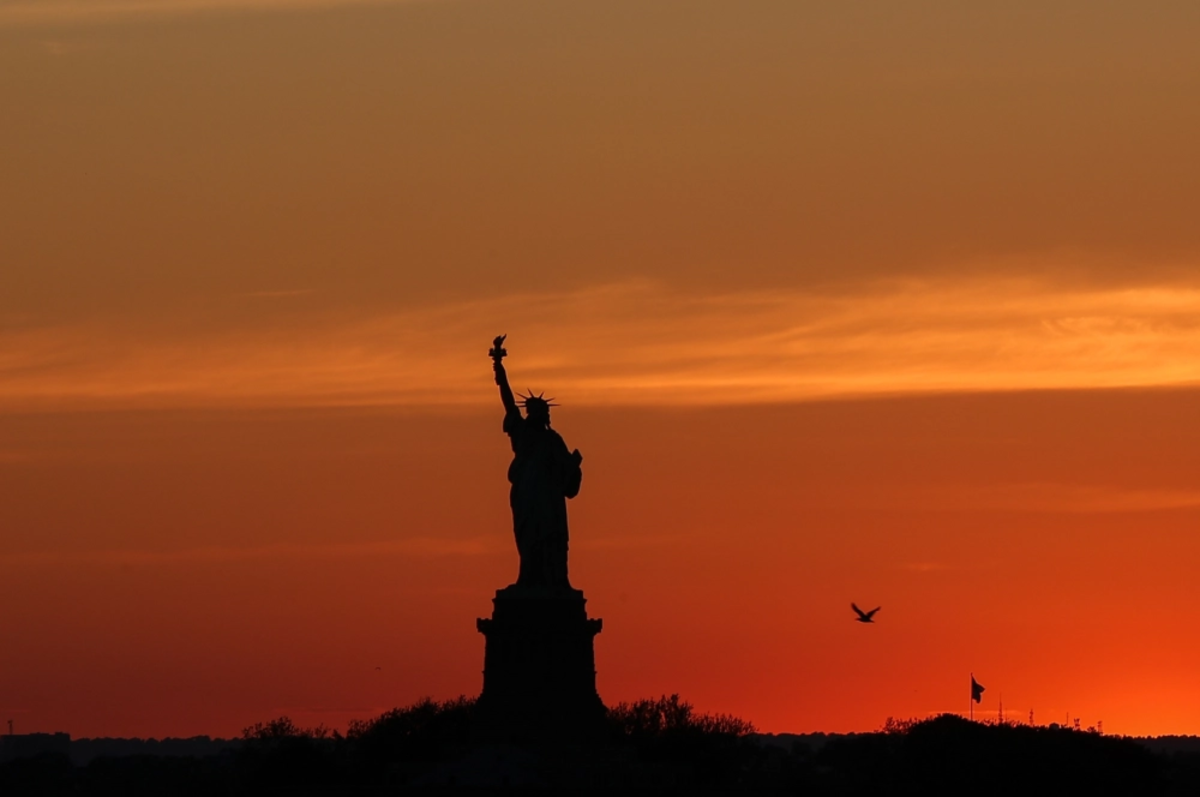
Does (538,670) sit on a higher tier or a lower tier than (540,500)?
lower

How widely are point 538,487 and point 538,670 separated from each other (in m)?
3.58

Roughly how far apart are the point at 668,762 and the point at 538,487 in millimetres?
7970

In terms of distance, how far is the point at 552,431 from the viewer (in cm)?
7562

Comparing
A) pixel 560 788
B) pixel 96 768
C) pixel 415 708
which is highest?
pixel 96 768

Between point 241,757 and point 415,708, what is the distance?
13.4m

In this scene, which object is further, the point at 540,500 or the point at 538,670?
the point at 540,500

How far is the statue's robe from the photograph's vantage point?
74938mm

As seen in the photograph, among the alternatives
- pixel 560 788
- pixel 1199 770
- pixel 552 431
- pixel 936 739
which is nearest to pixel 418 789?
pixel 560 788

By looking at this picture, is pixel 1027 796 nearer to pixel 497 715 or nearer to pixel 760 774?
pixel 760 774

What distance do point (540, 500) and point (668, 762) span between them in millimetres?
7779

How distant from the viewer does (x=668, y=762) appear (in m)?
79.9

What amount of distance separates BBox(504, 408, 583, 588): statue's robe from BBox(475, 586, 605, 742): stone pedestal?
0.51 metres

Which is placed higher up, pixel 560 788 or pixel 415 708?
pixel 415 708

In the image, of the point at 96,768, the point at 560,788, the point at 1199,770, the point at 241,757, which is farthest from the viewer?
the point at 96,768
